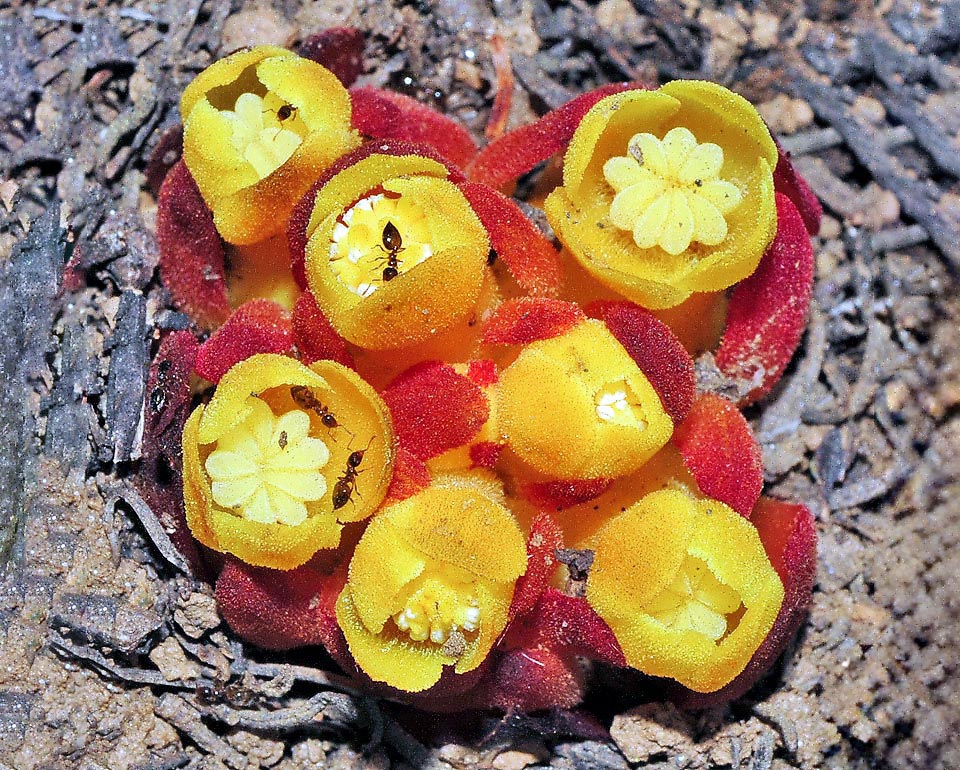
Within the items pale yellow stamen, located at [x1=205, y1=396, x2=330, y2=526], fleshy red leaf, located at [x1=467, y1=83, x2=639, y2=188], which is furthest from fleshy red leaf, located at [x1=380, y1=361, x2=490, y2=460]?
fleshy red leaf, located at [x1=467, y1=83, x2=639, y2=188]

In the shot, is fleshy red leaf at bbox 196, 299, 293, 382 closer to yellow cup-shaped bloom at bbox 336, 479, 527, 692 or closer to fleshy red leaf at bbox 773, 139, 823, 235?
yellow cup-shaped bloom at bbox 336, 479, 527, 692

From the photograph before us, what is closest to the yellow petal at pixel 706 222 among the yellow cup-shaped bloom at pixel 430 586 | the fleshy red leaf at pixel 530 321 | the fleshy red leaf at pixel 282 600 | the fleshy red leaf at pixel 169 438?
the fleshy red leaf at pixel 530 321

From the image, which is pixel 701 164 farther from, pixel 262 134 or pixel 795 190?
pixel 262 134

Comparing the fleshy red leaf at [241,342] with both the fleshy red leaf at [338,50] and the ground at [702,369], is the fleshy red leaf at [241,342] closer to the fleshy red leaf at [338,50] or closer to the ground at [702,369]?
the ground at [702,369]

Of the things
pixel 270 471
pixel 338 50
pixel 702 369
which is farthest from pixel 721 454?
pixel 338 50

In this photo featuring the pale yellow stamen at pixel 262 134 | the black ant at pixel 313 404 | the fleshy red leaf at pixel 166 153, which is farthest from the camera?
the fleshy red leaf at pixel 166 153

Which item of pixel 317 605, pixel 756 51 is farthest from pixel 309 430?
pixel 756 51
